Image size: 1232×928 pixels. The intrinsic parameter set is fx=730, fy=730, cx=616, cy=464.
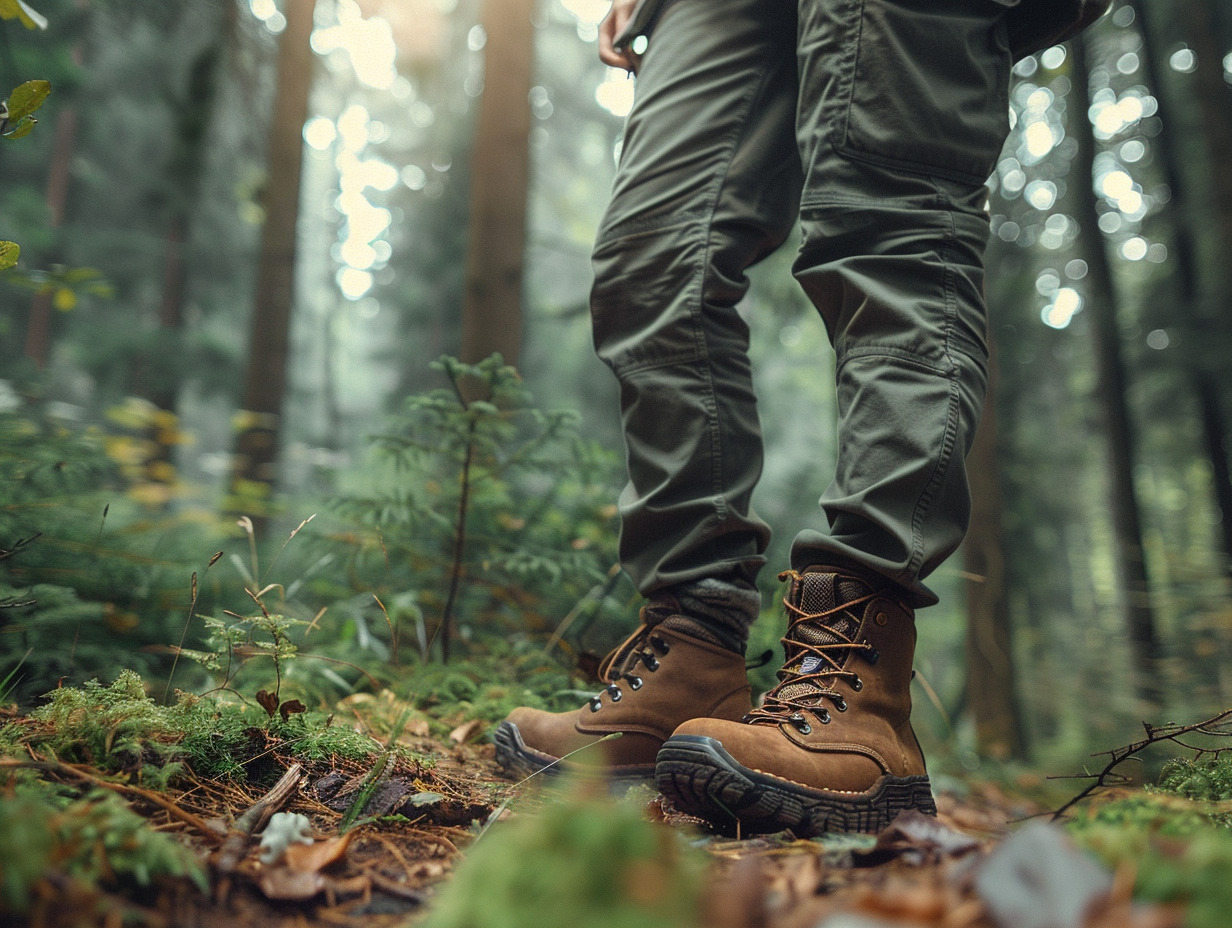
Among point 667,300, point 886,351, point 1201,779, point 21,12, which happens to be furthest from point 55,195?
point 1201,779

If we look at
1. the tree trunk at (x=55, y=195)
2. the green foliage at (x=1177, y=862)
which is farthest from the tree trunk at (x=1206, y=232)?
the tree trunk at (x=55, y=195)

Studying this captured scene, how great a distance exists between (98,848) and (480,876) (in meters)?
0.48

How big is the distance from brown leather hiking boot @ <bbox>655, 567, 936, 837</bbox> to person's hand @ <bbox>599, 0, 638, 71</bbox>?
1.48 meters

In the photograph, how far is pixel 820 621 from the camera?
138 centimetres

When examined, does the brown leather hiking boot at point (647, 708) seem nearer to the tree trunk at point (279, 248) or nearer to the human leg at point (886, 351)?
the human leg at point (886, 351)

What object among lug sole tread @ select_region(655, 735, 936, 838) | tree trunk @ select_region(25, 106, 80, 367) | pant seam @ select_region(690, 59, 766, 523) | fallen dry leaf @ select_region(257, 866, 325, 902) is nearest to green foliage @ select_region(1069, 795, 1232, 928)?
lug sole tread @ select_region(655, 735, 936, 838)

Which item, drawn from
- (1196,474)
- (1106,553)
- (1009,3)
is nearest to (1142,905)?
(1009,3)

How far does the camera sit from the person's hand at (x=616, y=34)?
1.96 m

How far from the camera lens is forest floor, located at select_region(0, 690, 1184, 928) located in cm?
47

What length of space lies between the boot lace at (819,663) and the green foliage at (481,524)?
1.13 metres

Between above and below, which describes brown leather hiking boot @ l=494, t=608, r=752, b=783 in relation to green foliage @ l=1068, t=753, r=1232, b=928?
→ below

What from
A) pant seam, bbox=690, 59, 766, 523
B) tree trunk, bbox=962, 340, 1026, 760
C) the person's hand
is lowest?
tree trunk, bbox=962, 340, 1026, 760

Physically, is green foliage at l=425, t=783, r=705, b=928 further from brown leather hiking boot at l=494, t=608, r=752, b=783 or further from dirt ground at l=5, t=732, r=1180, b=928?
brown leather hiking boot at l=494, t=608, r=752, b=783

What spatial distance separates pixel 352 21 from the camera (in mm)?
6777
